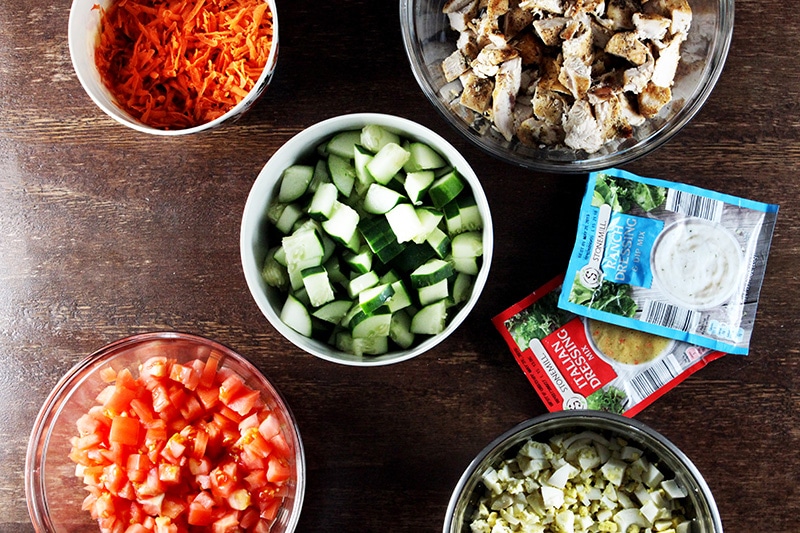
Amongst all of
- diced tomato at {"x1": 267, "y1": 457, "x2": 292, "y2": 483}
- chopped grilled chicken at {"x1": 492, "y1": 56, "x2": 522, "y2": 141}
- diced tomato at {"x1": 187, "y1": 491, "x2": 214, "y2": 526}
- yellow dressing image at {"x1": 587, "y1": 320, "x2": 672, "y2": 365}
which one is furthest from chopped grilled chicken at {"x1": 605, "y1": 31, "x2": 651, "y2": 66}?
diced tomato at {"x1": 187, "y1": 491, "x2": 214, "y2": 526}

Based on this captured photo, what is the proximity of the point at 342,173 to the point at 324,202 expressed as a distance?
0.10 meters

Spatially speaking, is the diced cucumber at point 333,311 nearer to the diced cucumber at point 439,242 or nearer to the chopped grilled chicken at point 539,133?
the diced cucumber at point 439,242

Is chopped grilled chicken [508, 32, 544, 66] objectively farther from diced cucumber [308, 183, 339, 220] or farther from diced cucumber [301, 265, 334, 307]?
diced cucumber [301, 265, 334, 307]

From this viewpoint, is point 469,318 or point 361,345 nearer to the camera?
point 361,345

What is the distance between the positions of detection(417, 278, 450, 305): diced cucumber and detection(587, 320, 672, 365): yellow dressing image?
489mm

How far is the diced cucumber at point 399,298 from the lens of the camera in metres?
1.66

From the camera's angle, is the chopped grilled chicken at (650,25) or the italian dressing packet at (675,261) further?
the italian dressing packet at (675,261)

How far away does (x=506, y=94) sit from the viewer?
64.4 inches

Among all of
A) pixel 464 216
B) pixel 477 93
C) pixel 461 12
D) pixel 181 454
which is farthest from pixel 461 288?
pixel 181 454

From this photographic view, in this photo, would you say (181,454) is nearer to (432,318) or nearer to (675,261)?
(432,318)

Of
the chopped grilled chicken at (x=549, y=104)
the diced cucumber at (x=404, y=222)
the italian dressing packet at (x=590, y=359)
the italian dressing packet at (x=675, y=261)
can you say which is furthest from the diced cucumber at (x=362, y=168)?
the italian dressing packet at (x=675, y=261)

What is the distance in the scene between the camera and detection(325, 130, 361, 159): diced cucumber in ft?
5.59

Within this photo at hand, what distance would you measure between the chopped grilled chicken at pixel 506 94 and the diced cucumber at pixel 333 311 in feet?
1.92

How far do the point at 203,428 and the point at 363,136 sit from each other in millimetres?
842
